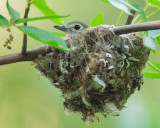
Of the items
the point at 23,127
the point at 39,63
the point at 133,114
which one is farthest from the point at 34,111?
the point at 39,63

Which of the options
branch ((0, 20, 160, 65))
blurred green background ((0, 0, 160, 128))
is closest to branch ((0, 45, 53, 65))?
branch ((0, 20, 160, 65))

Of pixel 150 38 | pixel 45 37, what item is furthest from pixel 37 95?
pixel 45 37

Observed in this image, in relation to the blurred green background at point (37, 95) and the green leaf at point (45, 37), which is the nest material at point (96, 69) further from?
the blurred green background at point (37, 95)

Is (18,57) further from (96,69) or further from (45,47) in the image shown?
(96,69)

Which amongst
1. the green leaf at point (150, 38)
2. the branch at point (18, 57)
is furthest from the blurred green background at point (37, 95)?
the green leaf at point (150, 38)

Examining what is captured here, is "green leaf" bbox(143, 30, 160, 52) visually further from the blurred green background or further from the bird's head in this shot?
the blurred green background

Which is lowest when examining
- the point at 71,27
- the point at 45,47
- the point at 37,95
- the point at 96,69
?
the point at 37,95
